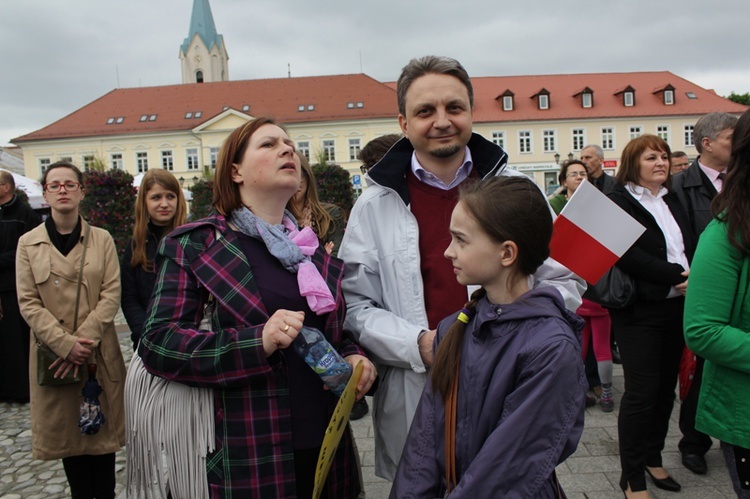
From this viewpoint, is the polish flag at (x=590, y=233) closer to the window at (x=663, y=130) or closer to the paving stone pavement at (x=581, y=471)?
the paving stone pavement at (x=581, y=471)

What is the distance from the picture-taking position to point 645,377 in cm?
325

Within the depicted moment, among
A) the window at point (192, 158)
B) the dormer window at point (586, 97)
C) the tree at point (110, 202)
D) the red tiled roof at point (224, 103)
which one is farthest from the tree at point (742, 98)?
the tree at point (110, 202)

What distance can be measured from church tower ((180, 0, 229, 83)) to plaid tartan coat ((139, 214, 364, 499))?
81467 mm

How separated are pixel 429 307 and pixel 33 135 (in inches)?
2287

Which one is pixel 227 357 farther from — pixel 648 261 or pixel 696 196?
pixel 696 196

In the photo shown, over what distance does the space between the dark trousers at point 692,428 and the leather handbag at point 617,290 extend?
2.77 feet

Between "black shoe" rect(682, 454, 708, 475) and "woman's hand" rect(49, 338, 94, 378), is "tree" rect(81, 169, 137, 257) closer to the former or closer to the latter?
"woman's hand" rect(49, 338, 94, 378)

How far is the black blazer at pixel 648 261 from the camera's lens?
3.30 meters

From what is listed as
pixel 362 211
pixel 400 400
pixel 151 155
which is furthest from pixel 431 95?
pixel 151 155

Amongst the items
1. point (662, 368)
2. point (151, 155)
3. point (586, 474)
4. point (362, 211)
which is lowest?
point (586, 474)

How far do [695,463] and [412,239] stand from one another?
281 cm

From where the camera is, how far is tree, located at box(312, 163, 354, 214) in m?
12.8

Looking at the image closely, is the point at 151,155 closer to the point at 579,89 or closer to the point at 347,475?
the point at 579,89

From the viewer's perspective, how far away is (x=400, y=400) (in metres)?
2.13
